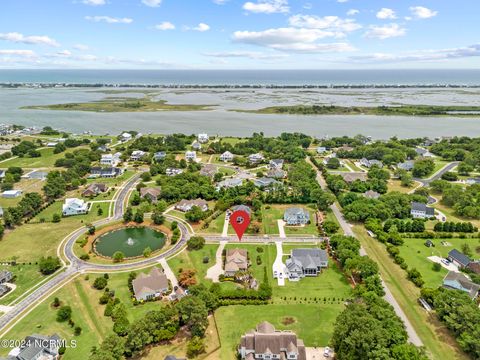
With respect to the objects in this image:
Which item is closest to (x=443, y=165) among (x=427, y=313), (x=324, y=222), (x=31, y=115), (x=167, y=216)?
(x=324, y=222)

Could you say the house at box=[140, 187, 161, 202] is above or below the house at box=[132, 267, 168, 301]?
above

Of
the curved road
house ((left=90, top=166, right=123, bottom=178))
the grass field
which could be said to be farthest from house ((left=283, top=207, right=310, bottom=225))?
house ((left=90, top=166, right=123, bottom=178))

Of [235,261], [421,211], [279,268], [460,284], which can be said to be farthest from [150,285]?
[421,211]

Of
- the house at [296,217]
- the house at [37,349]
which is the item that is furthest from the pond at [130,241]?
the house at [296,217]

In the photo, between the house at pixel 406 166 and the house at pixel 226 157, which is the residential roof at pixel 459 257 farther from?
the house at pixel 226 157

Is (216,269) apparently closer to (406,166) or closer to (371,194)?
(371,194)

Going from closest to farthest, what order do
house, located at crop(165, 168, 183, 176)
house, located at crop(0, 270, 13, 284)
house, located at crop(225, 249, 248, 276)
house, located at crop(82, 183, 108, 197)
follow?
house, located at crop(0, 270, 13, 284), house, located at crop(225, 249, 248, 276), house, located at crop(82, 183, 108, 197), house, located at crop(165, 168, 183, 176)

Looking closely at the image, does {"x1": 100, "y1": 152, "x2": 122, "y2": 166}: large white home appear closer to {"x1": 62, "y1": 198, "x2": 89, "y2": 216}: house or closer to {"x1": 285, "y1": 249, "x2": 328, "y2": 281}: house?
{"x1": 62, "y1": 198, "x2": 89, "y2": 216}: house
